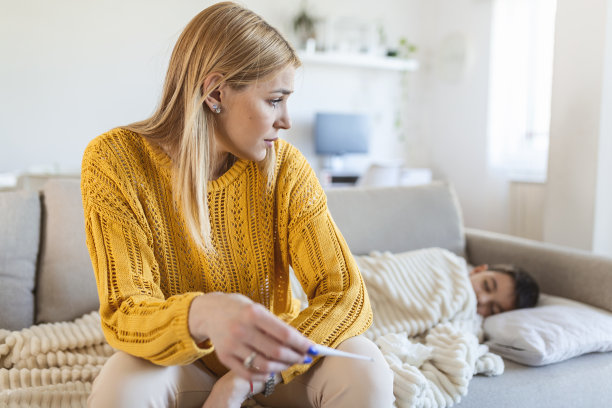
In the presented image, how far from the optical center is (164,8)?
410 centimetres

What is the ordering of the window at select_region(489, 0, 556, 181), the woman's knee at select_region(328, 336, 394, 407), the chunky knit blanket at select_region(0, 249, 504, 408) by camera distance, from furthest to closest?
1. the window at select_region(489, 0, 556, 181)
2. the chunky knit blanket at select_region(0, 249, 504, 408)
3. the woman's knee at select_region(328, 336, 394, 407)

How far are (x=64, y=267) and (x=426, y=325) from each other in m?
1.05

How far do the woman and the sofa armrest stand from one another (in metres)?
1.05

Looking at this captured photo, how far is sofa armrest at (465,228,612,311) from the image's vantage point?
169 cm

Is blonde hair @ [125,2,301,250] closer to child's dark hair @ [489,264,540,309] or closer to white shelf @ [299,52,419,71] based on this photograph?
child's dark hair @ [489,264,540,309]

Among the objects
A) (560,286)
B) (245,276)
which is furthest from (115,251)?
(560,286)

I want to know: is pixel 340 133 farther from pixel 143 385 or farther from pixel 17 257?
pixel 143 385

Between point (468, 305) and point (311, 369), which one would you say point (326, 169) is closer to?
point (468, 305)

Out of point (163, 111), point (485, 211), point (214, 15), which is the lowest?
point (485, 211)

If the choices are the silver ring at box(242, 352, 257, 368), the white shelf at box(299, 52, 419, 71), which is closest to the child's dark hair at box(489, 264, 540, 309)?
the silver ring at box(242, 352, 257, 368)

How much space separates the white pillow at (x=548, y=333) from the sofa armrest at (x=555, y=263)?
4.8 inches

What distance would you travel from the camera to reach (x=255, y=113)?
103 centimetres

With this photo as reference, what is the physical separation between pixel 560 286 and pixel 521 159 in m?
2.22

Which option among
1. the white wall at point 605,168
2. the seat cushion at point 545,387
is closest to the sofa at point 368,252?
the seat cushion at point 545,387
